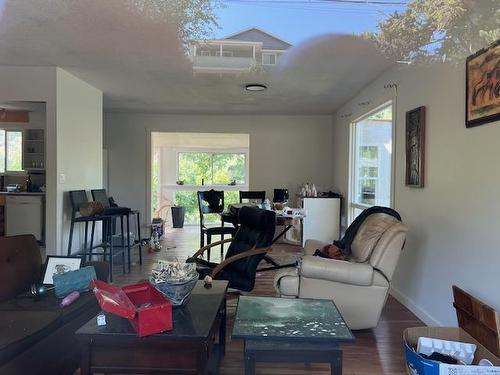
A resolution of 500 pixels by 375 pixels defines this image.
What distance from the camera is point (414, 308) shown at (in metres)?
3.13

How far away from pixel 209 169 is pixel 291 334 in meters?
7.62

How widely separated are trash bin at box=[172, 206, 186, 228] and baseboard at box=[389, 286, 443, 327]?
553cm

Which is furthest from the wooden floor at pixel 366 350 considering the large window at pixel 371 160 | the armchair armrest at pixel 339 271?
the large window at pixel 371 160

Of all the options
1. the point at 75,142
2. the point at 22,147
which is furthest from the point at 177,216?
the point at 75,142

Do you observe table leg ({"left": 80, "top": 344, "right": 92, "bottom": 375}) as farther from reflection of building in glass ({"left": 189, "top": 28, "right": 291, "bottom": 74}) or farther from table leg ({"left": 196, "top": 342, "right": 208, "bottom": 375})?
reflection of building in glass ({"left": 189, "top": 28, "right": 291, "bottom": 74})

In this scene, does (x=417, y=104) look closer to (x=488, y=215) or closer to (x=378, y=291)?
(x=488, y=215)

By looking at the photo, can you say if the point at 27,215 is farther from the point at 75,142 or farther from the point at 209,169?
the point at 209,169

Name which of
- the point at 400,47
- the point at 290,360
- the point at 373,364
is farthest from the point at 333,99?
the point at 290,360

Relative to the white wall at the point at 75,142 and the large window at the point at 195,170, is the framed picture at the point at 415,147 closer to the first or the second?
the white wall at the point at 75,142

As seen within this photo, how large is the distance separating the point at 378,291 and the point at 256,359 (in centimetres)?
138

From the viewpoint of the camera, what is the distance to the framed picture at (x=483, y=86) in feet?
6.82

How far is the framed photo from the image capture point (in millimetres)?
2395

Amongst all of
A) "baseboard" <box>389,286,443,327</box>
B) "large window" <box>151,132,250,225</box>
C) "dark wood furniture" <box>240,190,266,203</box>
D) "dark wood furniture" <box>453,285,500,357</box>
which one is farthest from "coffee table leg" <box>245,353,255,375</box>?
"large window" <box>151,132,250,225</box>

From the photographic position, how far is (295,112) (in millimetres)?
6645
